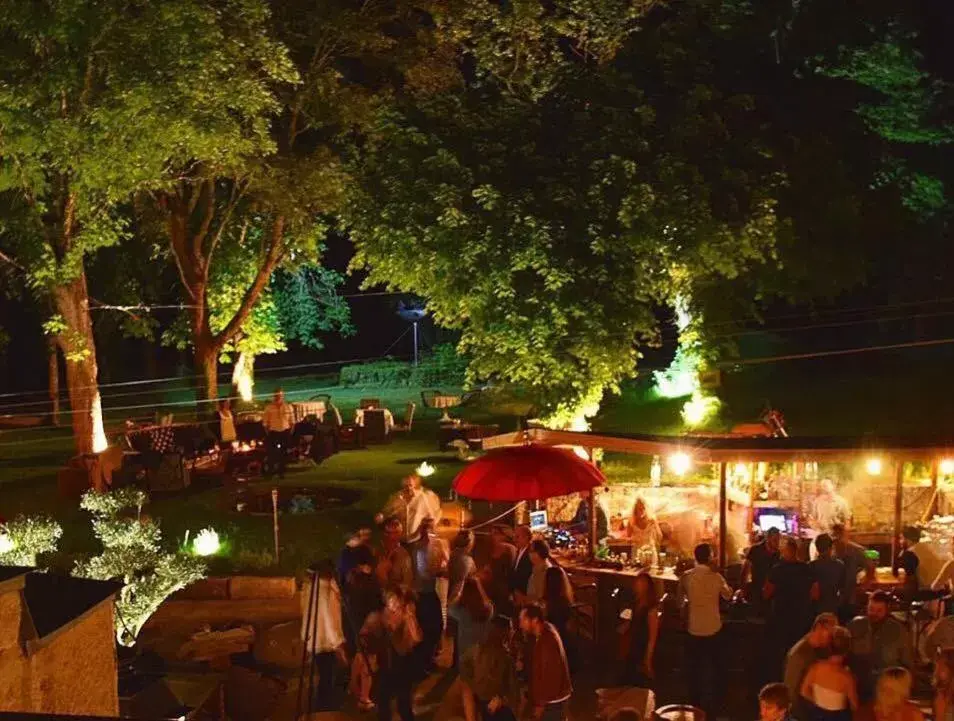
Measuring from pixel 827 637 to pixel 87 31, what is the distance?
13.3 metres

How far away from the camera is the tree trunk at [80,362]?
18.4m

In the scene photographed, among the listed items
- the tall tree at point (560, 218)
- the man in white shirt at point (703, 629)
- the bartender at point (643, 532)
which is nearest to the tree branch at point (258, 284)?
the tall tree at point (560, 218)

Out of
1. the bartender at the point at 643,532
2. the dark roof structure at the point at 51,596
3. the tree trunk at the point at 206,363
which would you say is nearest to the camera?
the dark roof structure at the point at 51,596

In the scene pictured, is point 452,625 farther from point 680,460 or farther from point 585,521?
point 680,460

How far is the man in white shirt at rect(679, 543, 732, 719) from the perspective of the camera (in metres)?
8.88

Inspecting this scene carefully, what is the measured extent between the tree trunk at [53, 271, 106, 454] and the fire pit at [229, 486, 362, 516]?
2.71 meters

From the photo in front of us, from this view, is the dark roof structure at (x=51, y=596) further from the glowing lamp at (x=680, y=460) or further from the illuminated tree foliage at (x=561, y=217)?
the illuminated tree foliage at (x=561, y=217)

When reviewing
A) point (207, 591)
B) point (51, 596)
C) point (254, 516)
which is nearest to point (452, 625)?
point (207, 591)

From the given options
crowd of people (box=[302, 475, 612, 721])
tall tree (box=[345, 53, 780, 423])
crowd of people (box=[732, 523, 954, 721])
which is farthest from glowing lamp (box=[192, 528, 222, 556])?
crowd of people (box=[732, 523, 954, 721])

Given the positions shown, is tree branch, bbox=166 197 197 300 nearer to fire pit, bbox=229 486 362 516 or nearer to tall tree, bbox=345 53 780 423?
fire pit, bbox=229 486 362 516

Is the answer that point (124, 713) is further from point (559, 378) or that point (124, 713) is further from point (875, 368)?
point (875, 368)

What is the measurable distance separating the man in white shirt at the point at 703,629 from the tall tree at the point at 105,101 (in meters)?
11.1

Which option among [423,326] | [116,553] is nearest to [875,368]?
[423,326]

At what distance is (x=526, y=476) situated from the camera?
1027 cm
